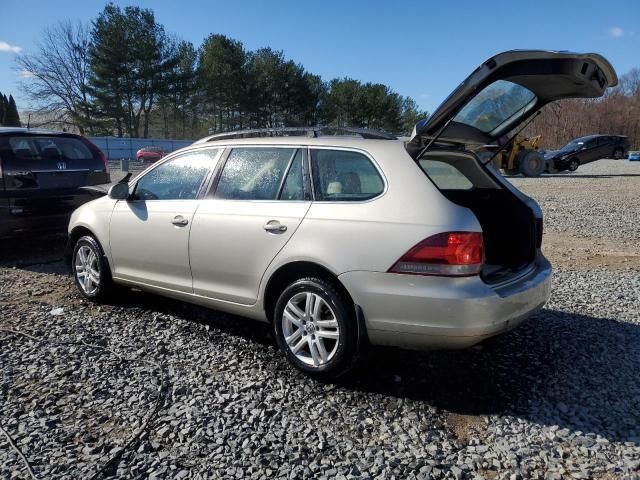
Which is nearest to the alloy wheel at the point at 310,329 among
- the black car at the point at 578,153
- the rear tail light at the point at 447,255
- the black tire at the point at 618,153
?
the rear tail light at the point at 447,255

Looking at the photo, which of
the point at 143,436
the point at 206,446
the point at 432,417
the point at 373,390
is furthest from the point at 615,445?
the point at 143,436

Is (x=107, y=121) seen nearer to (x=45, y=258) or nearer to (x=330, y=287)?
(x=45, y=258)

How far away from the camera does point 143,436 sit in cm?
277

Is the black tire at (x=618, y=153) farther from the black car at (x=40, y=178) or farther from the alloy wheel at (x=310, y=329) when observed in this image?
the alloy wheel at (x=310, y=329)

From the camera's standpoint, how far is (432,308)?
9.57ft

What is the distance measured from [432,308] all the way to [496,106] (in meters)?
1.72

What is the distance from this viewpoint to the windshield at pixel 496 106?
3.42 metres

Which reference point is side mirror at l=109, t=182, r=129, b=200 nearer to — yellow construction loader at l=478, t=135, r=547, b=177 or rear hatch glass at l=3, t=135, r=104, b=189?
rear hatch glass at l=3, t=135, r=104, b=189

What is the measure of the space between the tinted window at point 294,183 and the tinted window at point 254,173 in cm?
5

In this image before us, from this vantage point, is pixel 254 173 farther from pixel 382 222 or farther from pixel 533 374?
pixel 533 374

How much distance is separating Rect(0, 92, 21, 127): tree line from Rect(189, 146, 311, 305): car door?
2313 inches

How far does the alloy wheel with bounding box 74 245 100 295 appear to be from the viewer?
493 cm

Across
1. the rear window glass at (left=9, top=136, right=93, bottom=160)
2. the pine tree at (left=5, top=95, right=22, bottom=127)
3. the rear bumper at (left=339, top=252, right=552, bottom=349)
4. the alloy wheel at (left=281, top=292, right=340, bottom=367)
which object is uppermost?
the pine tree at (left=5, top=95, right=22, bottom=127)

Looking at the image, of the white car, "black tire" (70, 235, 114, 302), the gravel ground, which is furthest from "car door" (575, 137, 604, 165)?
"black tire" (70, 235, 114, 302)
